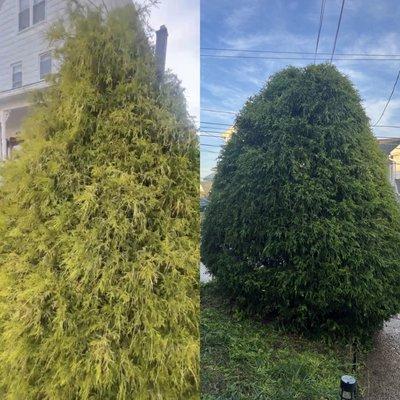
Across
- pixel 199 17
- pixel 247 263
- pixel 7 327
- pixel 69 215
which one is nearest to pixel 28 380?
pixel 7 327

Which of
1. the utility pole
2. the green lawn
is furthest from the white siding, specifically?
the green lawn

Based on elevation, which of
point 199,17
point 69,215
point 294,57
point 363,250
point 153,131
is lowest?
point 363,250

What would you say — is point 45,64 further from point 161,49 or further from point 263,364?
point 263,364

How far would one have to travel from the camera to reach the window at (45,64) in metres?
1.05

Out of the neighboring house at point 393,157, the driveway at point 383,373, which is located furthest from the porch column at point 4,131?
the driveway at point 383,373

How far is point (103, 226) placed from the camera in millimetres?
968

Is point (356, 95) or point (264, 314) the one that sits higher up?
point (356, 95)

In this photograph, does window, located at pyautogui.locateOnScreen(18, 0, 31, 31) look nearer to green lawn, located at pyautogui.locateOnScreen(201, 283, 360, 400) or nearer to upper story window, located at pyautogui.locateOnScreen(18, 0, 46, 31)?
upper story window, located at pyautogui.locateOnScreen(18, 0, 46, 31)

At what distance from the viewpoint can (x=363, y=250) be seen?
1.14 m

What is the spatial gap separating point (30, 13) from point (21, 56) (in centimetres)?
13

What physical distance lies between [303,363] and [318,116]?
77cm

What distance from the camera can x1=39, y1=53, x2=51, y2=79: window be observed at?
1.05m

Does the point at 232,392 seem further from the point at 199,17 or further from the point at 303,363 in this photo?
the point at 199,17

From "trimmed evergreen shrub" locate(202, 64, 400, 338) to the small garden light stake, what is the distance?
0.52 ft
